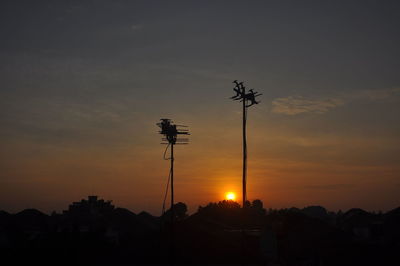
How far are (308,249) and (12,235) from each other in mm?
46504

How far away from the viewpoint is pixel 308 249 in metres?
63.6

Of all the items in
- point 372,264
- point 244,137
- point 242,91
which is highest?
point 242,91

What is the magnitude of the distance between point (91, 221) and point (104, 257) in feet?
193

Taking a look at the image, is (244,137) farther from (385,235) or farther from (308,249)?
(385,235)

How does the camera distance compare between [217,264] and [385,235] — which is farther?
[385,235]

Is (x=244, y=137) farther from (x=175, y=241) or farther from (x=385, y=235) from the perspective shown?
(x=385, y=235)

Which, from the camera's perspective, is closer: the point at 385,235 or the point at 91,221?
the point at 385,235

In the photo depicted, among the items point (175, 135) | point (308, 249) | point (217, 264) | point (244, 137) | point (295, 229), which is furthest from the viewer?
point (295, 229)

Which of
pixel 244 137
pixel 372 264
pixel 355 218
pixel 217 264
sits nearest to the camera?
pixel 244 137

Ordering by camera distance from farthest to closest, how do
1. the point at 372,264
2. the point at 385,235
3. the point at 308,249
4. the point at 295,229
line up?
the point at 385,235
the point at 295,229
the point at 308,249
the point at 372,264

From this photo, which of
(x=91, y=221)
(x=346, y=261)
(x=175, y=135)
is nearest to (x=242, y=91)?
(x=175, y=135)

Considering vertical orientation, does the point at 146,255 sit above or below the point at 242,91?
below

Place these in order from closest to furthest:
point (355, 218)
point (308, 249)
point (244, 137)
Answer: point (244, 137) < point (308, 249) < point (355, 218)


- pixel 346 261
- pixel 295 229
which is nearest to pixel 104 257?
pixel 346 261
